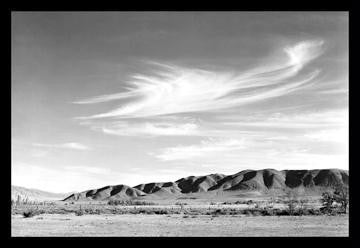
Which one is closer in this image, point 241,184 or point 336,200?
point 336,200

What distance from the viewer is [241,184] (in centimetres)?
15362

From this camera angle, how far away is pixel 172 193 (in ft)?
541

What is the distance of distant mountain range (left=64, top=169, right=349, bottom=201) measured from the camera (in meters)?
151

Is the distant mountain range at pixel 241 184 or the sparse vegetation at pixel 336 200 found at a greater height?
the sparse vegetation at pixel 336 200

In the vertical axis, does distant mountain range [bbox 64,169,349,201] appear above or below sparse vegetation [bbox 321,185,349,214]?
below

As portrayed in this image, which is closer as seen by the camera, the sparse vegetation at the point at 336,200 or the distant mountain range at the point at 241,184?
the sparse vegetation at the point at 336,200

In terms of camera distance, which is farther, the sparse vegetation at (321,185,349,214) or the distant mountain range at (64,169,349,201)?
the distant mountain range at (64,169,349,201)

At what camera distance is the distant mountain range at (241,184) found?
151125mm

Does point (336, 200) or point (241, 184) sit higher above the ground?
point (336, 200)
